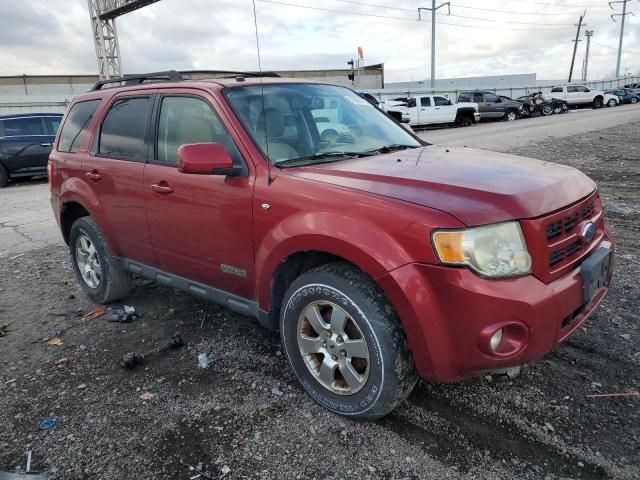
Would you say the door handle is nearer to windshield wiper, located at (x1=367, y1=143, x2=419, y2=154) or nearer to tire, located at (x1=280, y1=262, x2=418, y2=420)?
Result: tire, located at (x1=280, y1=262, x2=418, y2=420)

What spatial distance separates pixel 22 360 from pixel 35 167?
35.8ft

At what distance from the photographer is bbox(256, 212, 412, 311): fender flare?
239cm

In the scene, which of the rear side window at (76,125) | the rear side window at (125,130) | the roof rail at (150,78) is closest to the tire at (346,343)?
the rear side window at (125,130)

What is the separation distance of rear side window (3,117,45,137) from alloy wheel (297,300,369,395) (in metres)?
12.8

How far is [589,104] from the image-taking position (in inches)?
1539

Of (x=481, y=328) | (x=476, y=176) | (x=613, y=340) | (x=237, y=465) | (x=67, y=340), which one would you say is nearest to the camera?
(x=481, y=328)

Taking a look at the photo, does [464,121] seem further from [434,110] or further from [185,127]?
[185,127]

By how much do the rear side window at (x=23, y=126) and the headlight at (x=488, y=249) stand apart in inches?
533

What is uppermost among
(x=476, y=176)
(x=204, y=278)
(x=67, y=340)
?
(x=476, y=176)

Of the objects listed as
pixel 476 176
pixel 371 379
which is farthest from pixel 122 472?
pixel 476 176

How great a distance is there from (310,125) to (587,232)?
6.10ft

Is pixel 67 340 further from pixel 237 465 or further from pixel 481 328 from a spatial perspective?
pixel 481 328

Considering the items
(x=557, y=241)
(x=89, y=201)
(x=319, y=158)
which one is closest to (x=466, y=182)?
(x=557, y=241)

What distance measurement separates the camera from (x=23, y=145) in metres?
12.8
